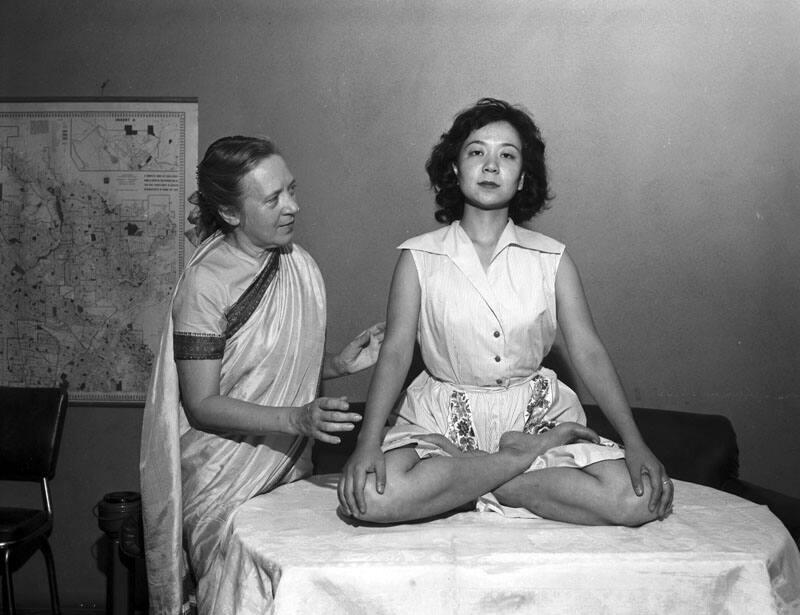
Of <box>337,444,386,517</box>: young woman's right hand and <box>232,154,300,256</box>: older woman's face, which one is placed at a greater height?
<box>232,154,300,256</box>: older woman's face

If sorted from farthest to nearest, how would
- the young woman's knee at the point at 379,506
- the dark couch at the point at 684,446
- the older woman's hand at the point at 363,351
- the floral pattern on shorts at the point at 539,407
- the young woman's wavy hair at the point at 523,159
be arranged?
the dark couch at the point at 684,446, the older woman's hand at the point at 363,351, the young woman's wavy hair at the point at 523,159, the floral pattern on shorts at the point at 539,407, the young woman's knee at the point at 379,506

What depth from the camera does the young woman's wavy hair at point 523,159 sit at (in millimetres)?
2441

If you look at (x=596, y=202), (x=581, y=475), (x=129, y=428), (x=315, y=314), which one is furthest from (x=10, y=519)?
(x=596, y=202)

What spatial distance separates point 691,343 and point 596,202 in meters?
0.69

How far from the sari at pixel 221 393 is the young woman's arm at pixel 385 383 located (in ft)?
1.07

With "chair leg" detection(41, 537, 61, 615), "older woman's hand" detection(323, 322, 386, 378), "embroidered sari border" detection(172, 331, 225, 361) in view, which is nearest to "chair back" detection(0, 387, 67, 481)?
"chair leg" detection(41, 537, 61, 615)

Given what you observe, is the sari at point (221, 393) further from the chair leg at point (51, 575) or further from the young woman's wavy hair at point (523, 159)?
the chair leg at point (51, 575)

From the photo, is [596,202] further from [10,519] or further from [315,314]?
[10,519]

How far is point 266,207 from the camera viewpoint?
8.13ft

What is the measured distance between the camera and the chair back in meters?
3.37

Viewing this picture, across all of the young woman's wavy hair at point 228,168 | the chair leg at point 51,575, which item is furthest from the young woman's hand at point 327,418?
the chair leg at point 51,575

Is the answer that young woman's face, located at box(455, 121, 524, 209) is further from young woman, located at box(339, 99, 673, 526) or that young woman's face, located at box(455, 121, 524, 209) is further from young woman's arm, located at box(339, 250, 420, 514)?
young woman's arm, located at box(339, 250, 420, 514)

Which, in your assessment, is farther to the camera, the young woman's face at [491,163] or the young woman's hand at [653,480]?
the young woman's face at [491,163]

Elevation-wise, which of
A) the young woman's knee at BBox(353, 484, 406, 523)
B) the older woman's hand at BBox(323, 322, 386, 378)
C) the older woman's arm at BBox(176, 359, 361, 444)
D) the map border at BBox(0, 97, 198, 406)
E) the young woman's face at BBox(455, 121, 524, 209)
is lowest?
the young woman's knee at BBox(353, 484, 406, 523)
